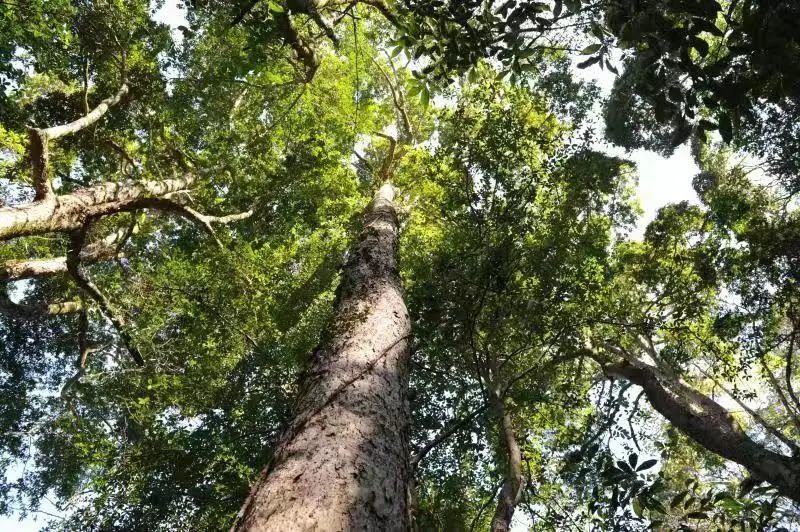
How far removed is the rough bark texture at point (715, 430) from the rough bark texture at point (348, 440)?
5.62 metres

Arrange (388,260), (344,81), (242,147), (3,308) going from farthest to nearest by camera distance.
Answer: (344,81) → (3,308) → (242,147) → (388,260)

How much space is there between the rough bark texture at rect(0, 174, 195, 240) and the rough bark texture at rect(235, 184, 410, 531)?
3.64m

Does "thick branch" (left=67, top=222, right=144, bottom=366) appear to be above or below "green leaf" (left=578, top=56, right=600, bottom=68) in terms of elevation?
above

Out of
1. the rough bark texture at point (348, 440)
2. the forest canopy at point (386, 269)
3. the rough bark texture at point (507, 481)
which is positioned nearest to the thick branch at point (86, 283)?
the forest canopy at point (386, 269)

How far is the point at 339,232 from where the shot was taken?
11.0 metres

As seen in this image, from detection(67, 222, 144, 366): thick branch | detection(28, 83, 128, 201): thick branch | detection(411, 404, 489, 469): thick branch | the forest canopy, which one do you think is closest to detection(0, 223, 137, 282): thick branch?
the forest canopy

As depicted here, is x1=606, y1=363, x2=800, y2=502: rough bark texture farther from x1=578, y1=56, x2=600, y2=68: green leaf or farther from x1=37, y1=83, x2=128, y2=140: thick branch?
x1=37, y1=83, x2=128, y2=140: thick branch

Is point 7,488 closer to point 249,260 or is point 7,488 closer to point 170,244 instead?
point 170,244

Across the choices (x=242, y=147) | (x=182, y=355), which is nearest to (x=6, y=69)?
(x=242, y=147)

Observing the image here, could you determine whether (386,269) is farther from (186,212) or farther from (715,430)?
(715,430)

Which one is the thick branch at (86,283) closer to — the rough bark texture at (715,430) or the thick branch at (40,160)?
the thick branch at (40,160)

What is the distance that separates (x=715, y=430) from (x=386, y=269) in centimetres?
644

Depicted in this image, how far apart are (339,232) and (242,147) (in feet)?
9.62

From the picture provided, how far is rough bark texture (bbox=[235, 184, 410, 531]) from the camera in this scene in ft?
5.21
